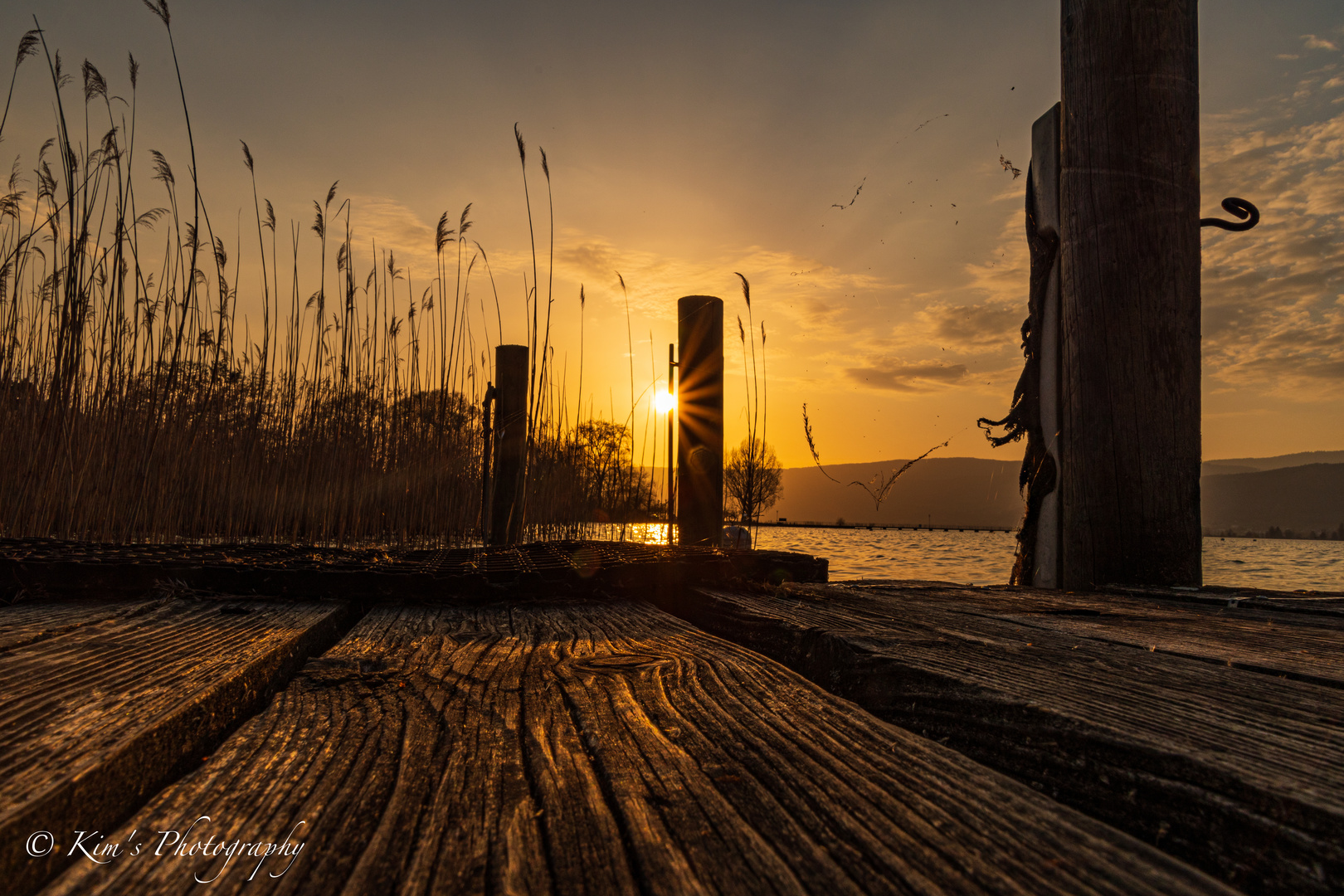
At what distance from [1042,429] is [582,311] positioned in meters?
3.94

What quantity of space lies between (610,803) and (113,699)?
0.49m

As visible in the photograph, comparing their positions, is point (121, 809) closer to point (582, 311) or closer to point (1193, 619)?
point (1193, 619)

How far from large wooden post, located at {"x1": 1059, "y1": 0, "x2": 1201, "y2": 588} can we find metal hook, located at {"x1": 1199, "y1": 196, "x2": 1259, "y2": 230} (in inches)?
7.5

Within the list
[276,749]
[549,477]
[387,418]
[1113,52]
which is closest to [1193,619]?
[276,749]

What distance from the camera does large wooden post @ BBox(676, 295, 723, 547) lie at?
3451 mm

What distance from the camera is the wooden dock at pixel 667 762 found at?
39cm

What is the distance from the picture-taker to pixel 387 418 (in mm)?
5742

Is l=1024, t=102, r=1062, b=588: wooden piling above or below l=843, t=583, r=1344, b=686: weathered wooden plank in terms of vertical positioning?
above

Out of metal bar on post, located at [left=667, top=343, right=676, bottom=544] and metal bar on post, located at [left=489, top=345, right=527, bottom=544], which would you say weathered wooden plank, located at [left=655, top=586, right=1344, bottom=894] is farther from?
metal bar on post, located at [left=489, top=345, right=527, bottom=544]

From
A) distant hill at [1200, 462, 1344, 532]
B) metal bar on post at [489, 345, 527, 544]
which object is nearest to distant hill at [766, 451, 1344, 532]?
distant hill at [1200, 462, 1344, 532]

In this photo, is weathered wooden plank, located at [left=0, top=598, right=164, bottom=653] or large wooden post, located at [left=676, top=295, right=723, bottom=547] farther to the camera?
large wooden post, located at [left=676, top=295, right=723, bottom=547]

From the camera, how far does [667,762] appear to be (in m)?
0.55

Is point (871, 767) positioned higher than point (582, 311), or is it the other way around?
point (582, 311)

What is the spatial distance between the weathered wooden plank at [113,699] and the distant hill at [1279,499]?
10040 centimetres
